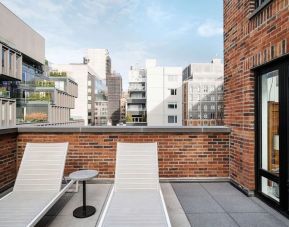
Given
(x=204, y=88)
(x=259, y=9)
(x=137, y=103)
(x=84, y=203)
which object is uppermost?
(x=204, y=88)

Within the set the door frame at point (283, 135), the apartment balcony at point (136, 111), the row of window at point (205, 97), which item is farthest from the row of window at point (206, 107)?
the door frame at point (283, 135)

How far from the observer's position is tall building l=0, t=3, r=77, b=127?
3177 cm

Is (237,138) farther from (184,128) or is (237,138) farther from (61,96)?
(61,96)

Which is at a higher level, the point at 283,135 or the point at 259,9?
the point at 259,9

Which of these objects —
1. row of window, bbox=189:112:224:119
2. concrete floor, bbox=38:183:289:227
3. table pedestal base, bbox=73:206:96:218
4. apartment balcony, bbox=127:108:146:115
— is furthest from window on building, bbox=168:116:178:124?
table pedestal base, bbox=73:206:96:218

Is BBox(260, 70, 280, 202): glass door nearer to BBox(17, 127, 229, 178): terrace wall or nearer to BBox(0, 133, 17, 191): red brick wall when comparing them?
BBox(17, 127, 229, 178): terrace wall

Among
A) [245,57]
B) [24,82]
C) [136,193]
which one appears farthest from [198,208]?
[24,82]

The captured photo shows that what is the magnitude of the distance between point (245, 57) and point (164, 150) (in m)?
2.89

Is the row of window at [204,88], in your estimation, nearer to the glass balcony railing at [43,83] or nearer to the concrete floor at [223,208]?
the glass balcony railing at [43,83]

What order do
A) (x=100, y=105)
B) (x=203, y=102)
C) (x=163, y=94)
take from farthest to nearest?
(x=100, y=105) → (x=203, y=102) → (x=163, y=94)

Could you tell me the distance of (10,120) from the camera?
1216 inches

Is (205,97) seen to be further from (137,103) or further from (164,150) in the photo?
(164,150)

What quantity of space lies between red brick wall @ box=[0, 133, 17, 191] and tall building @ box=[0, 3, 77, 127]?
26571mm

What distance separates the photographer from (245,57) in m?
5.19
